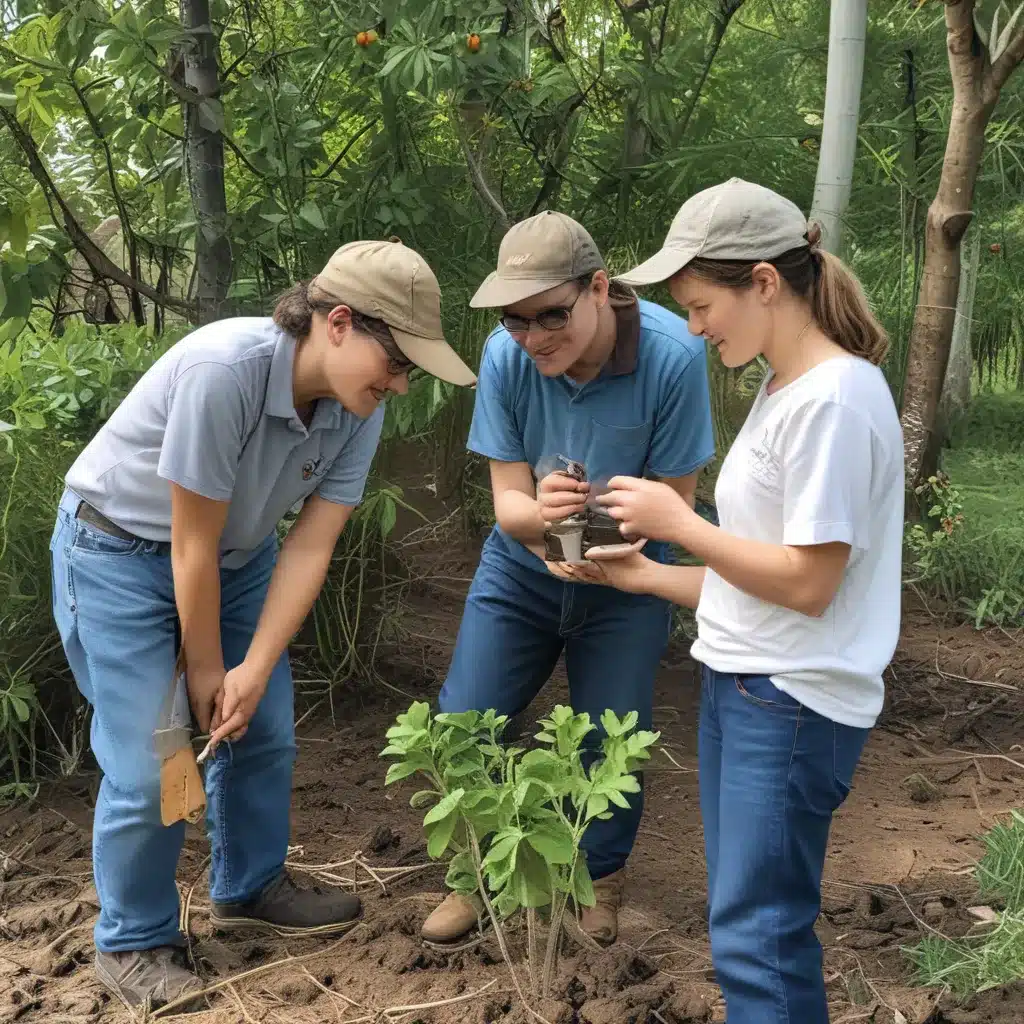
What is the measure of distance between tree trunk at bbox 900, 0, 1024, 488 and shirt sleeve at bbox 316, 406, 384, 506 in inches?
99.6

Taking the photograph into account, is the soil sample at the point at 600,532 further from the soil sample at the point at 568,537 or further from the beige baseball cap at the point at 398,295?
the beige baseball cap at the point at 398,295

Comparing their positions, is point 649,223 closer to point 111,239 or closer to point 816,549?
point 111,239

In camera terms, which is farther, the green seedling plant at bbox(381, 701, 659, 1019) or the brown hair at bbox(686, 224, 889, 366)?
the green seedling plant at bbox(381, 701, 659, 1019)

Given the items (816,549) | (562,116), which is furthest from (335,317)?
(562,116)

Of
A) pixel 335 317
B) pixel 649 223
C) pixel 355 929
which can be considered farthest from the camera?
pixel 649 223

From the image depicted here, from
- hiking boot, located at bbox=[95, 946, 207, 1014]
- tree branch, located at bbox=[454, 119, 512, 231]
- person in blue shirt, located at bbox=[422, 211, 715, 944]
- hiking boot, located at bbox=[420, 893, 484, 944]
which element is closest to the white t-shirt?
person in blue shirt, located at bbox=[422, 211, 715, 944]

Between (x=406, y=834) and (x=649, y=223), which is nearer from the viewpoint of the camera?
(x=406, y=834)

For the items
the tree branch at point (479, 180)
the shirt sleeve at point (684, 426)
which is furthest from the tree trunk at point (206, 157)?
the shirt sleeve at point (684, 426)

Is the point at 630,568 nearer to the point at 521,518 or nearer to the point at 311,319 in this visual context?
the point at 521,518

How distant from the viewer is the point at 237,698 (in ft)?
8.51

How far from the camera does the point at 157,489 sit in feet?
8.09

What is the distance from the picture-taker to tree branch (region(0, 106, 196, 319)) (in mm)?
3795

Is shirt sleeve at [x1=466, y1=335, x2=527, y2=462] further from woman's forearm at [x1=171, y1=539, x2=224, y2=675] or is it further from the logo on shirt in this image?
the logo on shirt

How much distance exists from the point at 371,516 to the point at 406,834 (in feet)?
3.63
